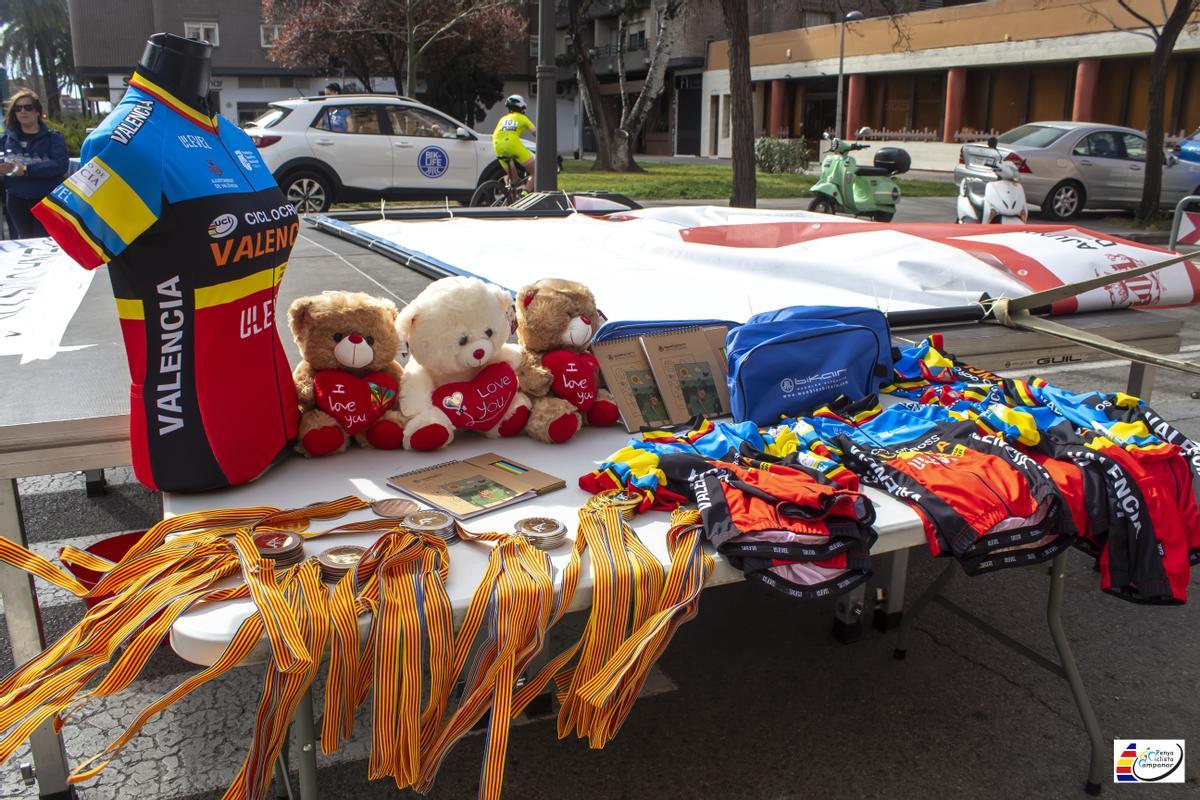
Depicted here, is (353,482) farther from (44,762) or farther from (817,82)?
(817,82)

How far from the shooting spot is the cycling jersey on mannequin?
6.09ft

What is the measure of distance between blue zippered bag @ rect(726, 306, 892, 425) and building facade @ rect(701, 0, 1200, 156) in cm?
1967

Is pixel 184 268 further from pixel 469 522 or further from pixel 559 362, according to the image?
pixel 559 362

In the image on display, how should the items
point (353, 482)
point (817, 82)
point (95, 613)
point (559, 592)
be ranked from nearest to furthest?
1. point (95, 613)
2. point (559, 592)
3. point (353, 482)
4. point (817, 82)

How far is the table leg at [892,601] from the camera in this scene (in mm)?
3031

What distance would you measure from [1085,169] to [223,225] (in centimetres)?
1603

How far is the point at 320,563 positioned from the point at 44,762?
0.90 meters

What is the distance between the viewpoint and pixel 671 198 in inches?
651

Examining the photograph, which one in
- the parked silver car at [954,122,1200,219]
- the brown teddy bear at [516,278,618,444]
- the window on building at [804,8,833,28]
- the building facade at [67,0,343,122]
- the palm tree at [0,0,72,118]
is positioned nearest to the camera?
the brown teddy bear at [516,278,618,444]

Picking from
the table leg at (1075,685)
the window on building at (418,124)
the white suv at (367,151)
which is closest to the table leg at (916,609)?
the table leg at (1075,685)

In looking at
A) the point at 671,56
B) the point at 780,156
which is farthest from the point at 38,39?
the point at 780,156

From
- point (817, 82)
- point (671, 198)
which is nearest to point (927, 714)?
point (671, 198)

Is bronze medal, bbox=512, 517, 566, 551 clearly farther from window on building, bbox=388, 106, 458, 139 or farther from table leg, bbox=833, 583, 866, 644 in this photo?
window on building, bbox=388, 106, 458, 139

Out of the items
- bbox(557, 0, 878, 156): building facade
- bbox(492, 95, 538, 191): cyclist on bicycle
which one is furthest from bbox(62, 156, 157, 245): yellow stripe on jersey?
bbox(557, 0, 878, 156): building facade
